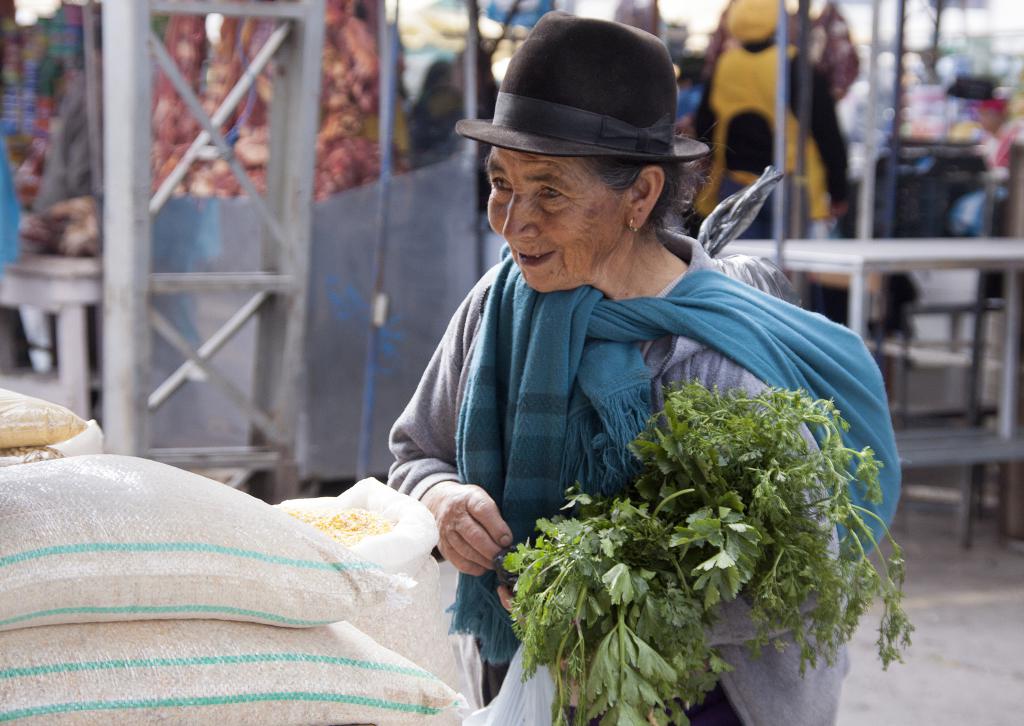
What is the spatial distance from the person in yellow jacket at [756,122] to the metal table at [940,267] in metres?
0.99

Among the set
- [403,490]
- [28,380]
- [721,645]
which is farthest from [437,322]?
[721,645]

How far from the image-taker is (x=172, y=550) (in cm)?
135

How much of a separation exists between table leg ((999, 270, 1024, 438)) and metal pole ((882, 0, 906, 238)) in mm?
1146

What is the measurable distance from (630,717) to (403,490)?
2.37 ft

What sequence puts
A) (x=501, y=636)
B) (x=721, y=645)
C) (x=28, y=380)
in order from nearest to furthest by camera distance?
1. (x=721, y=645)
2. (x=501, y=636)
3. (x=28, y=380)

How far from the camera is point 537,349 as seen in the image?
6.16 ft

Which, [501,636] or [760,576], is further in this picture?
[501,636]

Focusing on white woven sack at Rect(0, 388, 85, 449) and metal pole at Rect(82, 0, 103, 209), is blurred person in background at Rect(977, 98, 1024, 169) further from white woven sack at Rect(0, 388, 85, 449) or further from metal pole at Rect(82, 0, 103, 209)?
white woven sack at Rect(0, 388, 85, 449)

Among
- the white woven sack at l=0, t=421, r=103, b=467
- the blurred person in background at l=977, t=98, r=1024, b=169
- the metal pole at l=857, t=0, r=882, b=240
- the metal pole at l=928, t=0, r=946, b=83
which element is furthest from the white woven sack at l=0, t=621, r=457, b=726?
the blurred person in background at l=977, t=98, r=1024, b=169

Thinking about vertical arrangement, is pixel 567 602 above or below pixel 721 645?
above

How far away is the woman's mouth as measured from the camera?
1.89 m

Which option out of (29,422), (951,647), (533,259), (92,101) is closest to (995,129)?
(951,647)

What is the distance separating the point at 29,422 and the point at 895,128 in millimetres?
4966

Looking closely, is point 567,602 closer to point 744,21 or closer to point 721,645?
point 721,645
